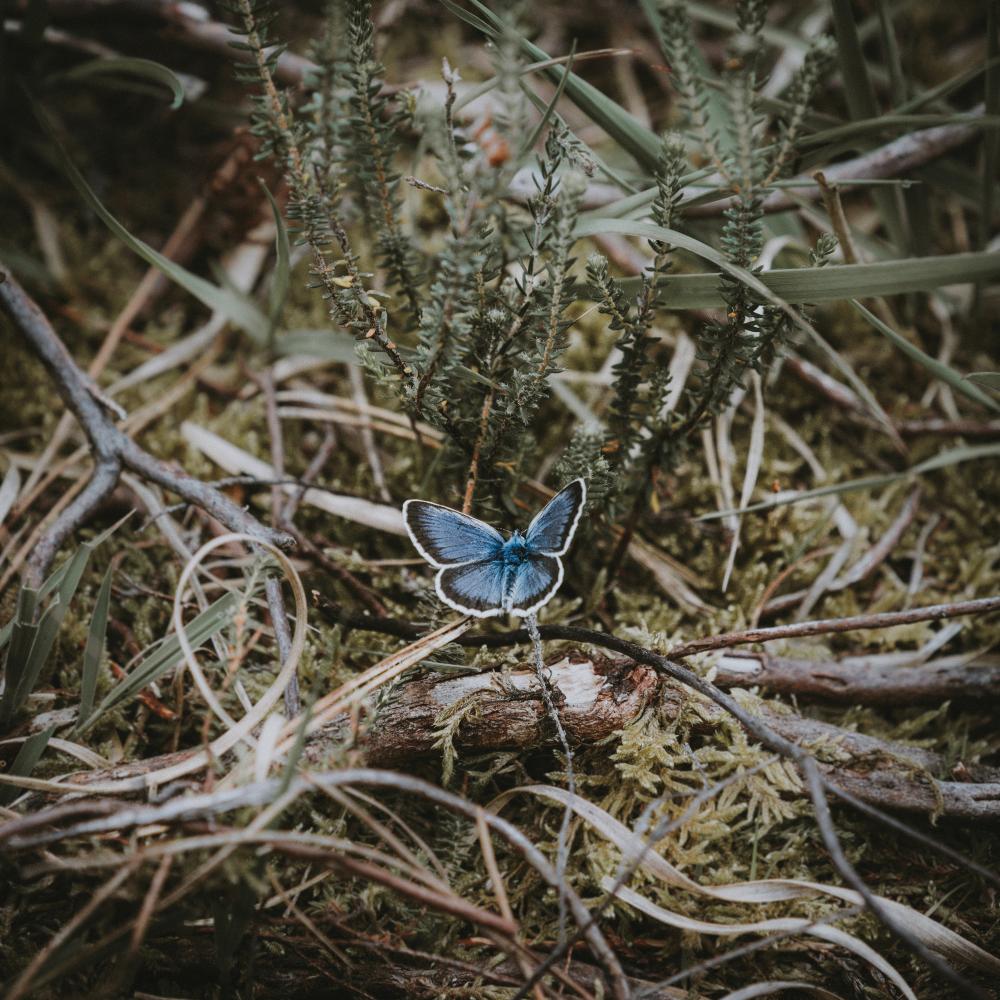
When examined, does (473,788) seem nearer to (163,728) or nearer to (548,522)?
(548,522)

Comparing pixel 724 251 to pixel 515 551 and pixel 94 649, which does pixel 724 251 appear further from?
pixel 94 649

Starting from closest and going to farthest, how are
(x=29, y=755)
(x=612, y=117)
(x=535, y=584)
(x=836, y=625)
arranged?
1. (x=535, y=584)
2. (x=29, y=755)
3. (x=836, y=625)
4. (x=612, y=117)

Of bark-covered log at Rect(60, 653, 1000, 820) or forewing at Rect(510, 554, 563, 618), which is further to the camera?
bark-covered log at Rect(60, 653, 1000, 820)

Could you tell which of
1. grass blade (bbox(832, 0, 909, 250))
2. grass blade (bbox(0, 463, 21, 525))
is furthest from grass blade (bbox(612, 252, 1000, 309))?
grass blade (bbox(0, 463, 21, 525))

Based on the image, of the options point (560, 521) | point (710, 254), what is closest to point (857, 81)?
point (710, 254)

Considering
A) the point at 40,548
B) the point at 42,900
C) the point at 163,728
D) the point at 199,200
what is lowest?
the point at 42,900

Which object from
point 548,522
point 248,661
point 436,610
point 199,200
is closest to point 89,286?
point 199,200

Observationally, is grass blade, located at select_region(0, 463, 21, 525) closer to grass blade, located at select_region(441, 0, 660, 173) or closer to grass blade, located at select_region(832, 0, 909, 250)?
grass blade, located at select_region(441, 0, 660, 173)
